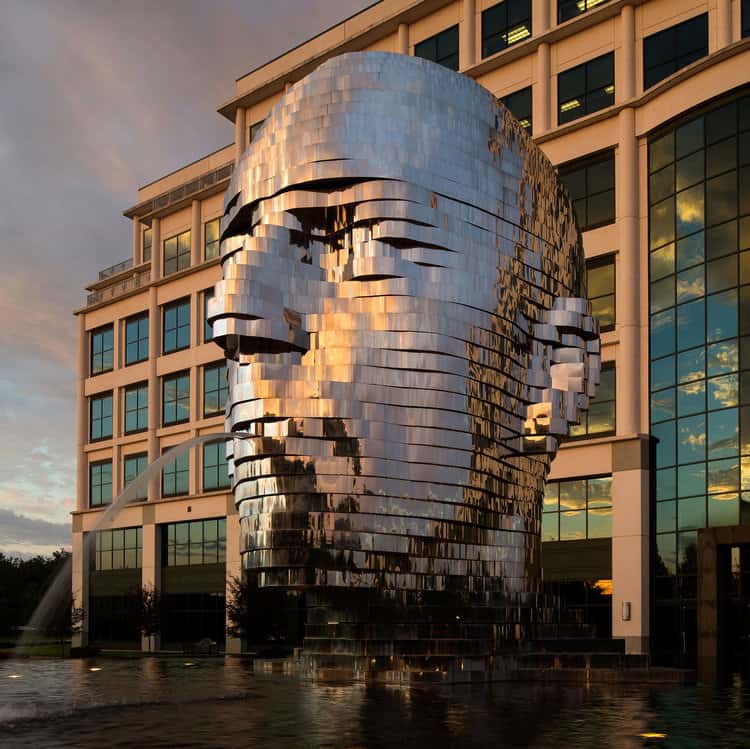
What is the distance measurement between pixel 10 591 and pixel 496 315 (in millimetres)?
79588

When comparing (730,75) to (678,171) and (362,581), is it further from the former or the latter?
(362,581)

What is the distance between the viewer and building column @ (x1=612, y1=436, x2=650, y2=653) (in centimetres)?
4494

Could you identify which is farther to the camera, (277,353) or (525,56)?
(525,56)

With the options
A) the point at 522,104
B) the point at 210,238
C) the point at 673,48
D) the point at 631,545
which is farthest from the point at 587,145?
the point at 210,238

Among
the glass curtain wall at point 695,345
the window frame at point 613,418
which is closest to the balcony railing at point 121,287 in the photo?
the window frame at point 613,418

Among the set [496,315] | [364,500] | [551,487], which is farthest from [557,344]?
[551,487]

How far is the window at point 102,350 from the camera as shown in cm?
7812

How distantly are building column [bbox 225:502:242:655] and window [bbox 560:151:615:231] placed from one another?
25721 millimetres

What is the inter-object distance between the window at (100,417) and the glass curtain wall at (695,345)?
4179 cm

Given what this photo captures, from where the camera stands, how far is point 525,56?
5244 centimetres

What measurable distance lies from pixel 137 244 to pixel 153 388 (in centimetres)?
1200

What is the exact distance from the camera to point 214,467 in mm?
67938

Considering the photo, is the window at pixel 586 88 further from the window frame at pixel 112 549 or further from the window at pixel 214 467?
the window frame at pixel 112 549

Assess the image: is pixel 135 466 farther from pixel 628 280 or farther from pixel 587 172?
pixel 628 280
